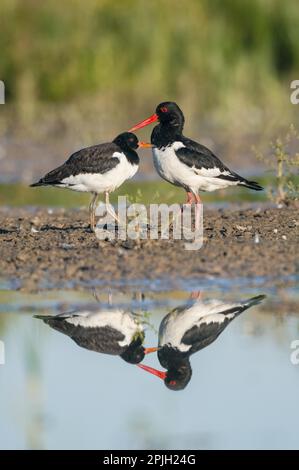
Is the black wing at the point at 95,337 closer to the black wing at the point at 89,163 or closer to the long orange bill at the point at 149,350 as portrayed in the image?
the long orange bill at the point at 149,350

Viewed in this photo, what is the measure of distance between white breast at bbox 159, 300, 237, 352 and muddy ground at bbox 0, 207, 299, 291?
0.75 metres

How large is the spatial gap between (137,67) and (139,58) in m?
0.18

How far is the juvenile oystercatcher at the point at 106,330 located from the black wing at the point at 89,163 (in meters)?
2.79

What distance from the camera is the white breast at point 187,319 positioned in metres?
7.61

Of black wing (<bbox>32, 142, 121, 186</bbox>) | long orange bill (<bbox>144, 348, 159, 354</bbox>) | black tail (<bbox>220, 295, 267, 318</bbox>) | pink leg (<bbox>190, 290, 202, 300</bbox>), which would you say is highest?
black wing (<bbox>32, 142, 121, 186</bbox>)

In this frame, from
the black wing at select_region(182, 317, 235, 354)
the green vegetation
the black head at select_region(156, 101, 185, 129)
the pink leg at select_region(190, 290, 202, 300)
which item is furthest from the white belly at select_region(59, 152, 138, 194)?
the green vegetation

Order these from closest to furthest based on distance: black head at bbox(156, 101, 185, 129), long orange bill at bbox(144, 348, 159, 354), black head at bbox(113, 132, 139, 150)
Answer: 1. long orange bill at bbox(144, 348, 159, 354)
2. black head at bbox(113, 132, 139, 150)
3. black head at bbox(156, 101, 185, 129)

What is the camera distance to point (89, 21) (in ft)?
69.6

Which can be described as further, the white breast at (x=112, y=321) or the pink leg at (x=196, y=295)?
the pink leg at (x=196, y=295)

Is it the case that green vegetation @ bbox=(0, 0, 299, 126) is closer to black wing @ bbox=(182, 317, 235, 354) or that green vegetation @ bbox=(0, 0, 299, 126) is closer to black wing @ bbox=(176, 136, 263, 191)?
black wing @ bbox=(176, 136, 263, 191)

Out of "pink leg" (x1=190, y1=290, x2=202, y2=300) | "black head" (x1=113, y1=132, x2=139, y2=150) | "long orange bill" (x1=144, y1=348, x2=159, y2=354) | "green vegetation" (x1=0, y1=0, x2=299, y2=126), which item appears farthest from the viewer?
"green vegetation" (x1=0, y1=0, x2=299, y2=126)

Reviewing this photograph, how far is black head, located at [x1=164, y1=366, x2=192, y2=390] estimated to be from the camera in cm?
686

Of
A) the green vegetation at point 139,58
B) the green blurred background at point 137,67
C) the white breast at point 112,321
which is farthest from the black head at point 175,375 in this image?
the green vegetation at point 139,58

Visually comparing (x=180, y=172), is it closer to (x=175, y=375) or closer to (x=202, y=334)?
(x=202, y=334)
